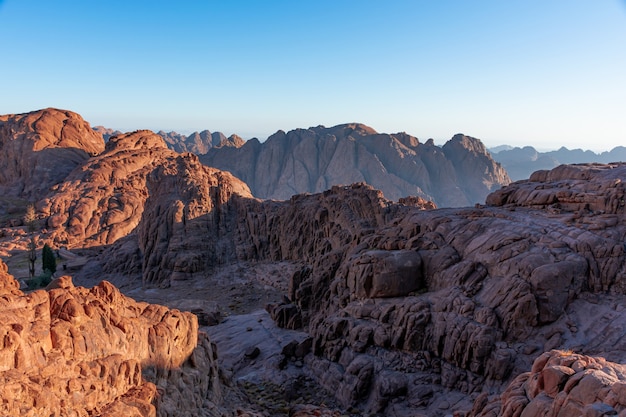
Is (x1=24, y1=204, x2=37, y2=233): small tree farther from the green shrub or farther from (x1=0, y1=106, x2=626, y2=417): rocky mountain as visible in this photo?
the green shrub

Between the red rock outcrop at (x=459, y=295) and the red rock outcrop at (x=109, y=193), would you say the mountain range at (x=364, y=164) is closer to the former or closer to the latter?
the red rock outcrop at (x=109, y=193)

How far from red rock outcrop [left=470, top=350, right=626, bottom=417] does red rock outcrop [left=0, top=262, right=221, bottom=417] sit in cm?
1177

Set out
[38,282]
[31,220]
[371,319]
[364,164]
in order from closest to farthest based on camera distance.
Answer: [371,319] < [38,282] < [31,220] < [364,164]

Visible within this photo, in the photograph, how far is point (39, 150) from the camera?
265 feet

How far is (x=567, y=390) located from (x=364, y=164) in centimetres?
12706

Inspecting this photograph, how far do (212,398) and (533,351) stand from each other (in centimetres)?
1552

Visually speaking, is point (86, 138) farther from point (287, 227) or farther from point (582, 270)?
point (582, 270)

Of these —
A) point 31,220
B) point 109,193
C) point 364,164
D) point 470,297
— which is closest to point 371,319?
point 470,297

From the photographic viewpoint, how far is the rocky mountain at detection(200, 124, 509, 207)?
137m

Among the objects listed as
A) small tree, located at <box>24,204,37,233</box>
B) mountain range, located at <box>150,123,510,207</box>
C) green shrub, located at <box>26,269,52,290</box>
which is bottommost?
green shrub, located at <box>26,269,52,290</box>

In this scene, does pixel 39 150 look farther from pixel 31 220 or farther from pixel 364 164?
pixel 364 164

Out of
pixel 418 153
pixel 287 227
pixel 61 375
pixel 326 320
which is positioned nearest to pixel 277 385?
pixel 326 320

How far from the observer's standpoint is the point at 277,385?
27125 mm

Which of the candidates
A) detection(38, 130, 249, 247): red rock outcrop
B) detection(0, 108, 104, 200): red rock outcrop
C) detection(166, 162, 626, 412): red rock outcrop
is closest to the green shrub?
detection(38, 130, 249, 247): red rock outcrop
